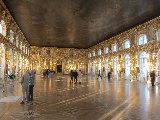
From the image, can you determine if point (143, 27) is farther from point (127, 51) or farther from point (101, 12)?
point (101, 12)

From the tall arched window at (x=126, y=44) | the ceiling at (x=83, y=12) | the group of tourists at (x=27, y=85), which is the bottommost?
the group of tourists at (x=27, y=85)

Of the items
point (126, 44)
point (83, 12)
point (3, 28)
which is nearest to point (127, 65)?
point (126, 44)

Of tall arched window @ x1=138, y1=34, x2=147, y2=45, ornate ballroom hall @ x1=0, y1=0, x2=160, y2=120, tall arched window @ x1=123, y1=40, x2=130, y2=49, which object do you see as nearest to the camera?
ornate ballroom hall @ x1=0, y1=0, x2=160, y2=120

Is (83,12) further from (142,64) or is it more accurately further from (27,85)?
(27,85)

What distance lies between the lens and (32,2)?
2012 cm

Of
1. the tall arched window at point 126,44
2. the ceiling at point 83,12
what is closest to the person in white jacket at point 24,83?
the ceiling at point 83,12

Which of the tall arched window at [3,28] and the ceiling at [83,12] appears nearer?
the ceiling at [83,12]

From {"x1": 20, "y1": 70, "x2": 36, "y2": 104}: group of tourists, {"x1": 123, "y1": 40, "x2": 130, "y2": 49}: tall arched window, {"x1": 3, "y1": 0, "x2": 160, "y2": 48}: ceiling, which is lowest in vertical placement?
{"x1": 20, "y1": 70, "x2": 36, "y2": 104}: group of tourists

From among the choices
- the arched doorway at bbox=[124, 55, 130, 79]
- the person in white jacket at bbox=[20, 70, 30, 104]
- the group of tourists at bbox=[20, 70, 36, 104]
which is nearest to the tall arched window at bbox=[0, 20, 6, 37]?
the group of tourists at bbox=[20, 70, 36, 104]

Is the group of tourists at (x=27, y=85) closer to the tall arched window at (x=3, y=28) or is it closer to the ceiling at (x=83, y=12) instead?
the ceiling at (x=83, y=12)

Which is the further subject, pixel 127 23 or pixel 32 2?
pixel 127 23

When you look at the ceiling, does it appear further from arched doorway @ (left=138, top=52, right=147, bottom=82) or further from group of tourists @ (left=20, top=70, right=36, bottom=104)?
group of tourists @ (left=20, top=70, right=36, bottom=104)

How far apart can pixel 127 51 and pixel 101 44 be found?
14.5m

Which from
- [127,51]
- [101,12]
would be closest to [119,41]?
[127,51]
